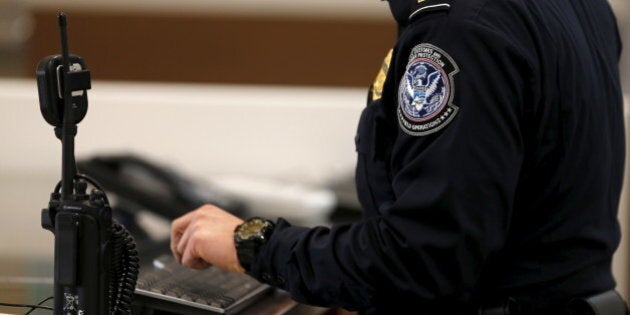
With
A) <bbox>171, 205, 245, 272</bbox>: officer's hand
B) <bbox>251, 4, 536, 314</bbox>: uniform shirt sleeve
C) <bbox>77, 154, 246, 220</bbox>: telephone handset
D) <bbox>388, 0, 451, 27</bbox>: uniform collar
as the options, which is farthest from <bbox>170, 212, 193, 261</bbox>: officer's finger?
<bbox>77, 154, 246, 220</bbox>: telephone handset

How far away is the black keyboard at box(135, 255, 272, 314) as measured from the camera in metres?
1.09

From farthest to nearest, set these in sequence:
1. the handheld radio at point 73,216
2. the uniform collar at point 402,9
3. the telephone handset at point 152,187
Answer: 1. the telephone handset at point 152,187
2. the uniform collar at point 402,9
3. the handheld radio at point 73,216

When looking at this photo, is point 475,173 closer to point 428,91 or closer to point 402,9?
point 428,91

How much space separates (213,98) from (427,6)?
1.57 m

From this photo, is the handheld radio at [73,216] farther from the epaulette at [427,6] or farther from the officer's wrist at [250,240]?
the epaulette at [427,6]

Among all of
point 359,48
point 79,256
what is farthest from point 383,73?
point 359,48

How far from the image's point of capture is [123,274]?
0.98m

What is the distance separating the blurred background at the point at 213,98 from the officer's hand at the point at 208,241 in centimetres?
Result: 31

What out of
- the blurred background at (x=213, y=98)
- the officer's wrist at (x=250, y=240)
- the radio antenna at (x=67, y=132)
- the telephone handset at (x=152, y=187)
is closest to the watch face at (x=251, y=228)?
the officer's wrist at (x=250, y=240)

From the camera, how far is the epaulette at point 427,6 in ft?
3.07

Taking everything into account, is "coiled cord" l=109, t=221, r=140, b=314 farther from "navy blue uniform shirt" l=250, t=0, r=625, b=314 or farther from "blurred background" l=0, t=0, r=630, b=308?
"blurred background" l=0, t=0, r=630, b=308

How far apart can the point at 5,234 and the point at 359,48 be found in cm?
Result: 129

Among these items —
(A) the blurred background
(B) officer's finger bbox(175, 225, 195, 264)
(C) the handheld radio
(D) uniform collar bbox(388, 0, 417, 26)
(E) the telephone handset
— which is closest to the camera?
(C) the handheld radio

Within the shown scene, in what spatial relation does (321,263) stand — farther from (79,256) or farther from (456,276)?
(79,256)
